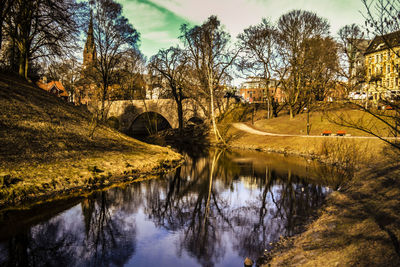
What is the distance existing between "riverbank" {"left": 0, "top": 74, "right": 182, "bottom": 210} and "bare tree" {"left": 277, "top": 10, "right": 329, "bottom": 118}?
2153 cm

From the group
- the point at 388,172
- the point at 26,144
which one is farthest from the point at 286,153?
the point at 26,144

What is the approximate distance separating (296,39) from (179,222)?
31.8m

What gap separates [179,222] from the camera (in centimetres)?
1072

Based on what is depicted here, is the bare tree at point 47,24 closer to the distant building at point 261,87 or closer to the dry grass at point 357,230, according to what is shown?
the dry grass at point 357,230

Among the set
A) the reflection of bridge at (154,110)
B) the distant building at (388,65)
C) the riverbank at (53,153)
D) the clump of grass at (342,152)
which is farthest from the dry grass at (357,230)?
the reflection of bridge at (154,110)

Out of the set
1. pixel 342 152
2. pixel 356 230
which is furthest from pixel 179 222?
pixel 342 152

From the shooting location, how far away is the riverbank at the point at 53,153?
11.7 m

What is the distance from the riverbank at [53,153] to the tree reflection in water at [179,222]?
1467mm

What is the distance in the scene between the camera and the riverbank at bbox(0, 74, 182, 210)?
38.4ft

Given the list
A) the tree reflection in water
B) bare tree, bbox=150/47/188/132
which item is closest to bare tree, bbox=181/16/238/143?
bare tree, bbox=150/47/188/132

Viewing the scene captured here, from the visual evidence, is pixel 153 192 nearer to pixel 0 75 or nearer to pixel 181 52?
pixel 0 75

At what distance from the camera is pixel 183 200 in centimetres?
1378

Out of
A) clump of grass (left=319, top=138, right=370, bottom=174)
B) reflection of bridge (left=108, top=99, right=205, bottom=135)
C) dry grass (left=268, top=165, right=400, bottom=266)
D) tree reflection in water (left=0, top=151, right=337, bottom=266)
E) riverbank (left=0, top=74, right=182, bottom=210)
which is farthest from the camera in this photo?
reflection of bridge (left=108, top=99, right=205, bottom=135)

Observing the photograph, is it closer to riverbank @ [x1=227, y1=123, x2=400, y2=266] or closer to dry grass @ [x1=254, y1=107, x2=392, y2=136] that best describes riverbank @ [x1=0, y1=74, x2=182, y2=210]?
riverbank @ [x1=227, y1=123, x2=400, y2=266]
